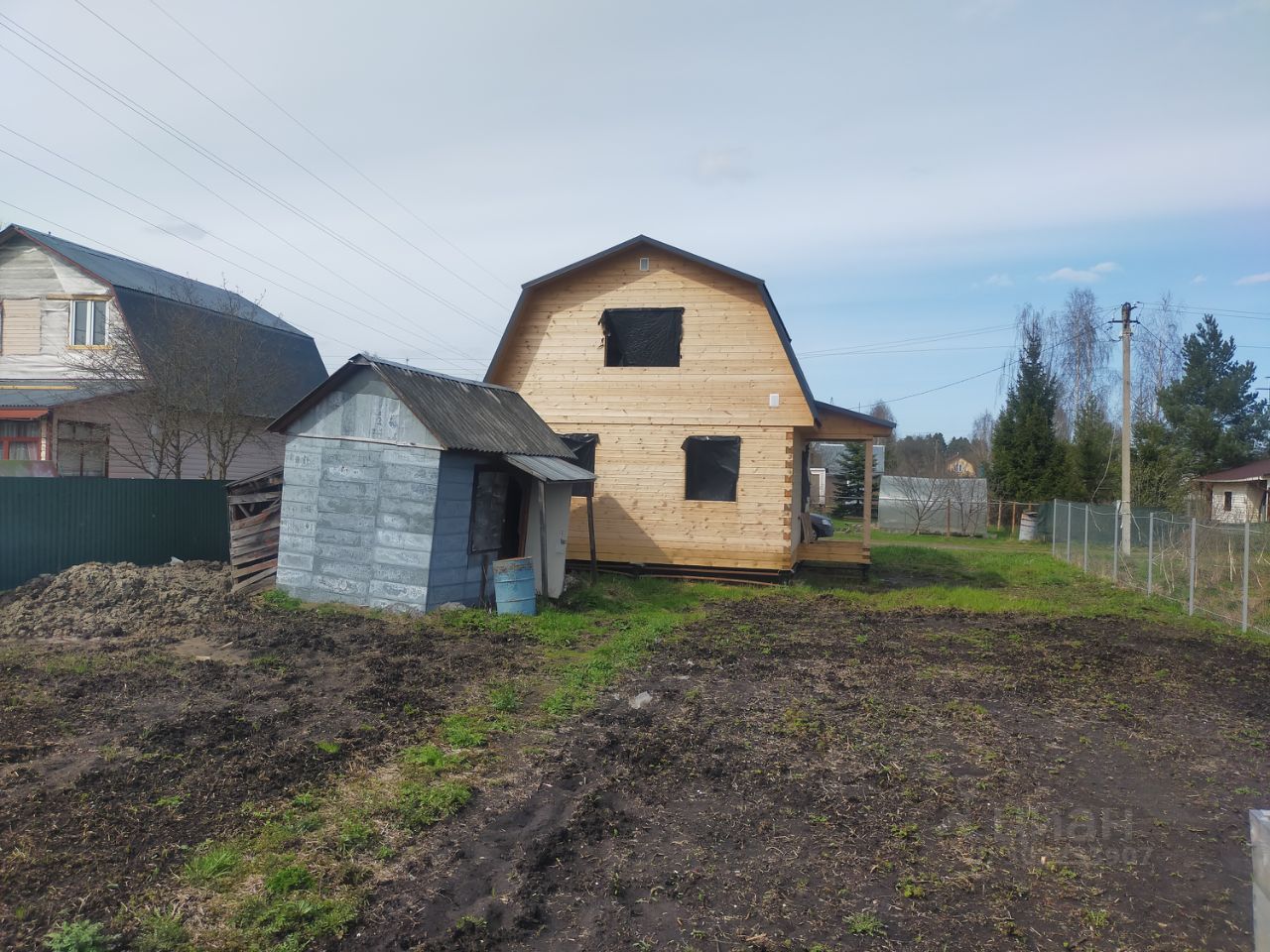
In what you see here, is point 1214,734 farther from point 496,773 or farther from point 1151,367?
point 1151,367

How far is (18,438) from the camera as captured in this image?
730 inches

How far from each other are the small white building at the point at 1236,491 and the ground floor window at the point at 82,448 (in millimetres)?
36626

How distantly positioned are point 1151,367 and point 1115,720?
45.3 meters

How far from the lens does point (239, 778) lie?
5.64m

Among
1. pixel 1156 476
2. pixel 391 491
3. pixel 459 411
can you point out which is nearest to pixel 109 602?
pixel 391 491

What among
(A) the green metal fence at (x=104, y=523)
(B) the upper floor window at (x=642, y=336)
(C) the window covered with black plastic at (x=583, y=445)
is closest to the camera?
(A) the green metal fence at (x=104, y=523)

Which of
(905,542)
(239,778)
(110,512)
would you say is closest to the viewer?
(239,778)

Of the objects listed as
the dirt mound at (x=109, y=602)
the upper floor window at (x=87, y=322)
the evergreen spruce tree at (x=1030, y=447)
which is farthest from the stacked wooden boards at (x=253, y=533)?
the evergreen spruce tree at (x=1030, y=447)

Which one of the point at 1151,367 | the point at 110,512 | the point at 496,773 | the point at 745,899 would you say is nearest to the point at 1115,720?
the point at 745,899

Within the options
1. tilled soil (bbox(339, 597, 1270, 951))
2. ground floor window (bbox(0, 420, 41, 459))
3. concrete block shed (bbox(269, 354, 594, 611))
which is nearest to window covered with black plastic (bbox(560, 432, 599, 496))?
concrete block shed (bbox(269, 354, 594, 611))

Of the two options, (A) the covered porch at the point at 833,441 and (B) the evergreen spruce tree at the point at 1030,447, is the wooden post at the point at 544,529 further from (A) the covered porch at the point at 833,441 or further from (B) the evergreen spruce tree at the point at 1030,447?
(B) the evergreen spruce tree at the point at 1030,447

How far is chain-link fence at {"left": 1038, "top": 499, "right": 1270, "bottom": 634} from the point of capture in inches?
515

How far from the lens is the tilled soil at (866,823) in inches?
162

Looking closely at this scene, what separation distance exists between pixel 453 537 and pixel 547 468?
1.94 m
